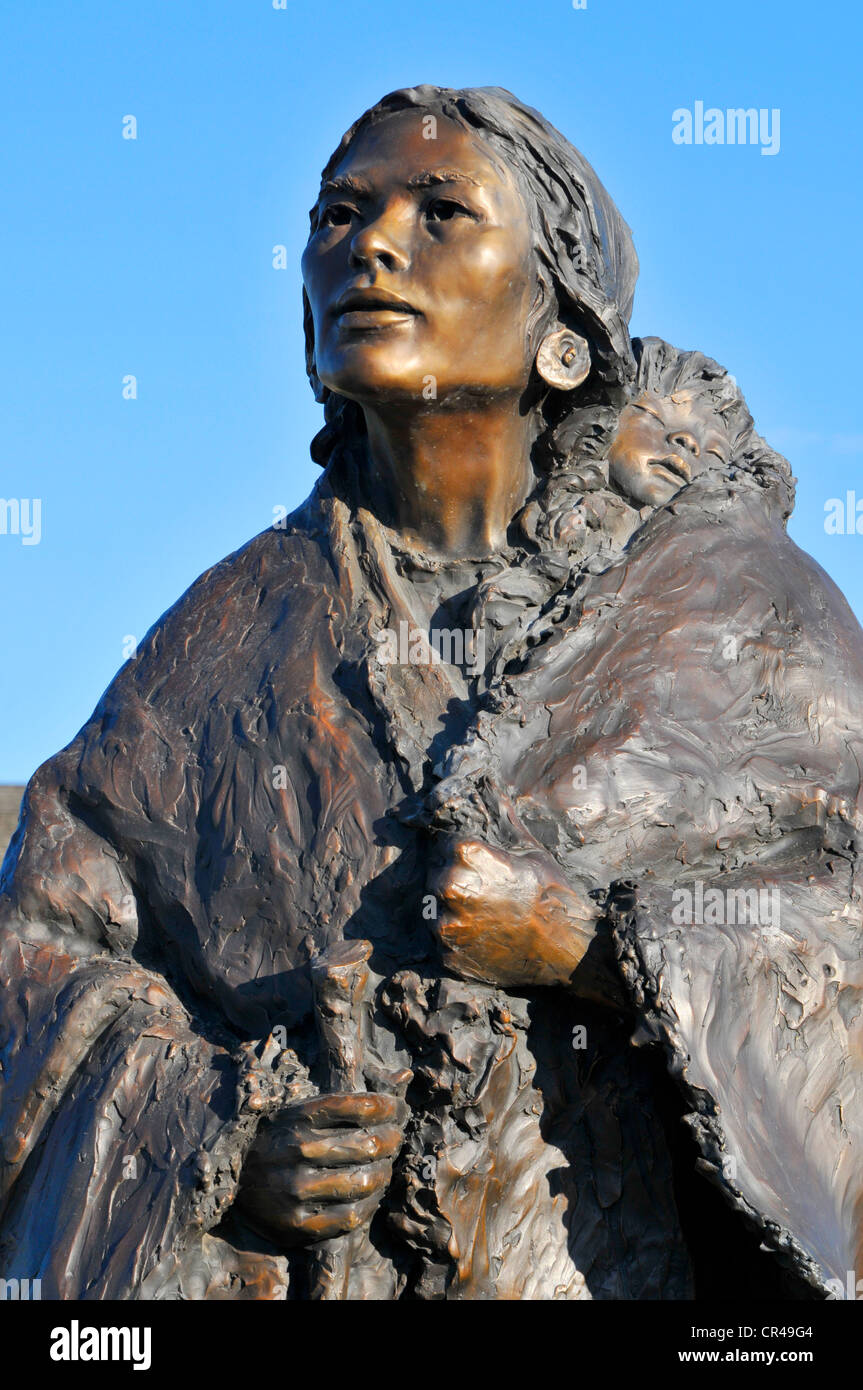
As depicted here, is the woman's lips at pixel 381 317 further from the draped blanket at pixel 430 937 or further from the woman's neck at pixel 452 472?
the draped blanket at pixel 430 937

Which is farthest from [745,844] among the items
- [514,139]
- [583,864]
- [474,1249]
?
[514,139]

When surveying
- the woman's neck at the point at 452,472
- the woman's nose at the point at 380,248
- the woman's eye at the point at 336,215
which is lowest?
the woman's neck at the point at 452,472

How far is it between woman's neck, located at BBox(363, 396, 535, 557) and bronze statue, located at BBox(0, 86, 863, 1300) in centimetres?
1

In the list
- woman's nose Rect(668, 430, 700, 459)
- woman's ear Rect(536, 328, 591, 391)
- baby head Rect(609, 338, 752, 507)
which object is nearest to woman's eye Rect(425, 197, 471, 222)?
woman's ear Rect(536, 328, 591, 391)

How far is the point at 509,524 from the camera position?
18.0ft

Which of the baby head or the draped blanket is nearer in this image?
the draped blanket

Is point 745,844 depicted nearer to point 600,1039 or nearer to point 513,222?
point 600,1039

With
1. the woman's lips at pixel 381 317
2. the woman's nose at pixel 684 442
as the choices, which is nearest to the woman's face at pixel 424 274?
the woman's lips at pixel 381 317

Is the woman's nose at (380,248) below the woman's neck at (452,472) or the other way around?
the other way around

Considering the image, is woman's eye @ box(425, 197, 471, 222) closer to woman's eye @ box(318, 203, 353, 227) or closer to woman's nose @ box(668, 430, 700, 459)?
woman's eye @ box(318, 203, 353, 227)

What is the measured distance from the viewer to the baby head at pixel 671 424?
219 inches

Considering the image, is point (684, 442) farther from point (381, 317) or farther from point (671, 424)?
point (381, 317)

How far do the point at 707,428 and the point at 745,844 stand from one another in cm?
126

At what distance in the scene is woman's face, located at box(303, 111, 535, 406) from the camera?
16.8 feet
